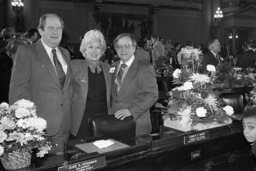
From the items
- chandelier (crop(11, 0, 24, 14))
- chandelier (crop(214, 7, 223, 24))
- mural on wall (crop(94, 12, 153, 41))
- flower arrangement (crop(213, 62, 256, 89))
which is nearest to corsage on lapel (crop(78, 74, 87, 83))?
flower arrangement (crop(213, 62, 256, 89))

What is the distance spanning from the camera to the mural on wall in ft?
44.1

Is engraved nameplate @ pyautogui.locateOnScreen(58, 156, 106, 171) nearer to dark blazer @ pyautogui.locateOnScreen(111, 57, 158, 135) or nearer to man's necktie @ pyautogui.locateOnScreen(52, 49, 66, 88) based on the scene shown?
man's necktie @ pyautogui.locateOnScreen(52, 49, 66, 88)

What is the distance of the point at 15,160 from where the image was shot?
152 cm

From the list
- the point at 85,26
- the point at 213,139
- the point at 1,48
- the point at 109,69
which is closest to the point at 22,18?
the point at 85,26

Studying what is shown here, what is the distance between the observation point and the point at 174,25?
15.4 metres

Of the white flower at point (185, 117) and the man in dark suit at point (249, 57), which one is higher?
the man in dark suit at point (249, 57)

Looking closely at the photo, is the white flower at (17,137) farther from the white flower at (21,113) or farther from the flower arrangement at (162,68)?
the flower arrangement at (162,68)

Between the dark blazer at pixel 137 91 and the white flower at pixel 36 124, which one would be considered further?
the dark blazer at pixel 137 91

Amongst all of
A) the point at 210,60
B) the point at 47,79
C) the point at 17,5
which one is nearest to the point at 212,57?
the point at 210,60

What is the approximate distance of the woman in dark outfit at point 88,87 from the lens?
8.89 ft

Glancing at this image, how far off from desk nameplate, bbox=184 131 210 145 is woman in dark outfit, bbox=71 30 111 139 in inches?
35.0

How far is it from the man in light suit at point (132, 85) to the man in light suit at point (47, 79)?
19.5 inches

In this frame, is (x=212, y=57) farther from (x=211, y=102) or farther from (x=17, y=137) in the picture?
(x=17, y=137)

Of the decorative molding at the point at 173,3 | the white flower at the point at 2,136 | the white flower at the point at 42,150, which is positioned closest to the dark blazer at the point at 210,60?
the white flower at the point at 42,150
